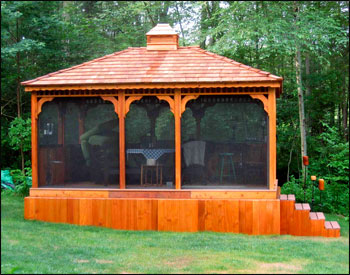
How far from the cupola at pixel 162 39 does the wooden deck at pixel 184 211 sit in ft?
9.80


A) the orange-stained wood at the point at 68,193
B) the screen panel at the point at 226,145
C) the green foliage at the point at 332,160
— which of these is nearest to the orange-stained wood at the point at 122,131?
the orange-stained wood at the point at 68,193

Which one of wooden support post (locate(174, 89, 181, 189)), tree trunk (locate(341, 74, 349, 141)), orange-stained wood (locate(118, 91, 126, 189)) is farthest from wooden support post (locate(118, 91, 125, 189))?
tree trunk (locate(341, 74, 349, 141))

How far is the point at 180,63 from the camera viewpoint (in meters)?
9.42

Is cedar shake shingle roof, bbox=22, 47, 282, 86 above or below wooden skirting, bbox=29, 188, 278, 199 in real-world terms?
above

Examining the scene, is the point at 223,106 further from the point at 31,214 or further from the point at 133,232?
the point at 31,214

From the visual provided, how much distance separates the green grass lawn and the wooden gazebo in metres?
0.42

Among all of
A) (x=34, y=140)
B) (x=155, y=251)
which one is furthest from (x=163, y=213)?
(x=34, y=140)

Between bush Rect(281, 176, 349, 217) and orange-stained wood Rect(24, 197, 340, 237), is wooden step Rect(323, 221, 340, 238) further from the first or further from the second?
bush Rect(281, 176, 349, 217)

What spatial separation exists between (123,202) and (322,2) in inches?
378

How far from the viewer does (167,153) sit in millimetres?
9023

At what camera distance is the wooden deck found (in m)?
8.55

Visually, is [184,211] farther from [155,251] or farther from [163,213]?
[155,251]

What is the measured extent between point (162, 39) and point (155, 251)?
4786 mm

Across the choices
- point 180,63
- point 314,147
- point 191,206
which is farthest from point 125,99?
point 314,147
